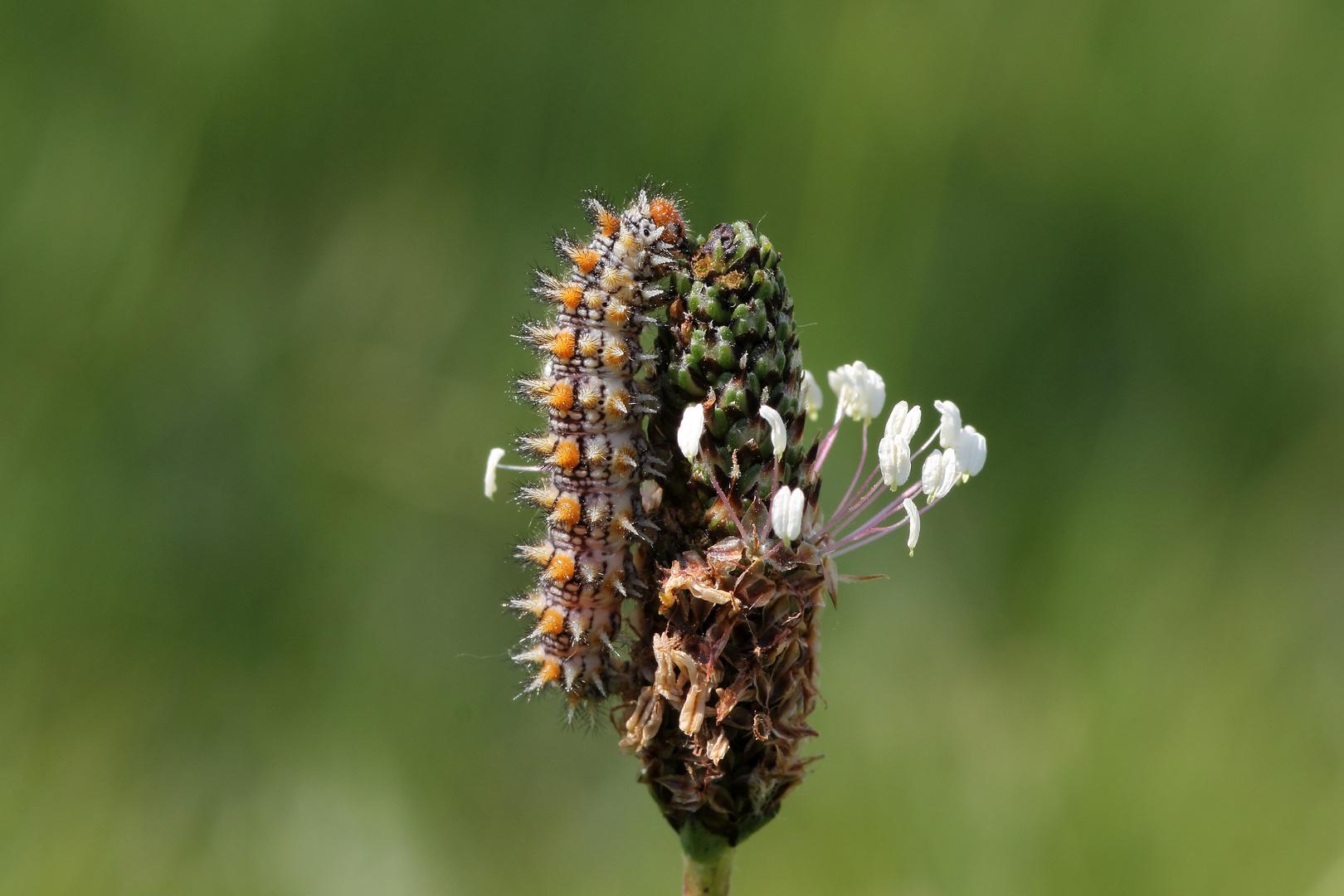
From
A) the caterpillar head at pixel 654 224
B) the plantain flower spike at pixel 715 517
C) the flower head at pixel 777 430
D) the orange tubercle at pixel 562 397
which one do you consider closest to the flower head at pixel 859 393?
the plantain flower spike at pixel 715 517

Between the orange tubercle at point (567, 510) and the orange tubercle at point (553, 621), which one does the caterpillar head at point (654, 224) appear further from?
the orange tubercle at point (553, 621)

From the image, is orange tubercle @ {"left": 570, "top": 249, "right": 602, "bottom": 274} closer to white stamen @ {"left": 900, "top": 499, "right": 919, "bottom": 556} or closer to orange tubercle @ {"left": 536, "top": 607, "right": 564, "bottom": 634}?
A: orange tubercle @ {"left": 536, "top": 607, "right": 564, "bottom": 634}

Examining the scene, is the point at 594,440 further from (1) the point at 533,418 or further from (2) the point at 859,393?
(1) the point at 533,418

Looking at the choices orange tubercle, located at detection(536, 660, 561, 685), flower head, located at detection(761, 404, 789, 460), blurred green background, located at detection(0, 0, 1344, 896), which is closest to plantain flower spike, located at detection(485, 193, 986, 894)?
flower head, located at detection(761, 404, 789, 460)

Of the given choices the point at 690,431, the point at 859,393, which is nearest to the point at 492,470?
the point at 690,431

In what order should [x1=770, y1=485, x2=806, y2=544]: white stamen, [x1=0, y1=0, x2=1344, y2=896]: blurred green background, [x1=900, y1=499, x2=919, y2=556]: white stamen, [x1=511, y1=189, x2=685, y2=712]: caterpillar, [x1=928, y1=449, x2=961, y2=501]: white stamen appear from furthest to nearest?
[x1=0, y1=0, x2=1344, y2=896]: blurred green background
[x1=511, y1=189, x2=685, y2=712]: caterpillar
[x1=928, y1=449, x2=961, y2=501]: white stamen
[x1=900, y1=499, x2=919, y2=556]: white stamen
[x1=770, y1=485, x2=806, y2=544]: white stamen

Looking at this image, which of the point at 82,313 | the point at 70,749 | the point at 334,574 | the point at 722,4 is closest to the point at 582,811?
the point at 334,574

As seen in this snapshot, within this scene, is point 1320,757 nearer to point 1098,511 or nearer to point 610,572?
point 1098,511
